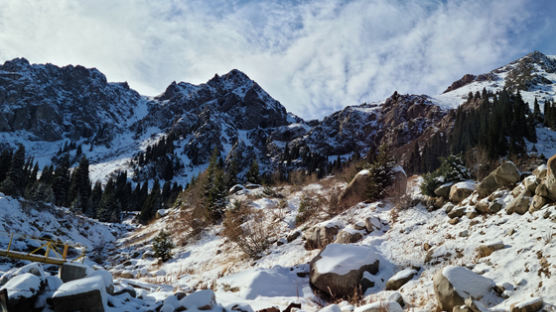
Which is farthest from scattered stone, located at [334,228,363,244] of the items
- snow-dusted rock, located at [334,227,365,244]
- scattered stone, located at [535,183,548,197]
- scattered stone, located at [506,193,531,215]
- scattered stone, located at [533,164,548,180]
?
scattered stone, located at [533,164,548,180]

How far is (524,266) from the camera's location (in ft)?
19.2

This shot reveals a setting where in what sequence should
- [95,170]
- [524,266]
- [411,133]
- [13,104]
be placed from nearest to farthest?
[524,266] < [411,133] < [95,170] < [13,104]

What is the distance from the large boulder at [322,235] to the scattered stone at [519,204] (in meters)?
6.63

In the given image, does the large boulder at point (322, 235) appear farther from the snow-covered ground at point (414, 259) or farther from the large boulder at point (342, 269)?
the large boulder at point (342, 269)

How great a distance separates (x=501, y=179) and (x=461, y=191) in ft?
4.88

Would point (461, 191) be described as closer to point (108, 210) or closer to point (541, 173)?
point (541, 173)

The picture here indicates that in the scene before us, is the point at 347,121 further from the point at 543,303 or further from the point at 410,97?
the point at 543,303

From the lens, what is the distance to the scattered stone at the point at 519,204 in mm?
8227

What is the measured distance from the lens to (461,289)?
5.56 metres

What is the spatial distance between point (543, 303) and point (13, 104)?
26740cm

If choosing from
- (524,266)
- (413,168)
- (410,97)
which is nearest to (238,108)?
(410,97)

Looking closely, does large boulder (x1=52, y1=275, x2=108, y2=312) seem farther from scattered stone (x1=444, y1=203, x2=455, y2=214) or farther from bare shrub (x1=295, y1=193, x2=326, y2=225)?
bare shrub (x1=295, y1=193, x2=326, y2=225)

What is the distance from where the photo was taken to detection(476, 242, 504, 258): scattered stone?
6.97 metres

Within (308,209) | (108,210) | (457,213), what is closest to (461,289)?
(457,213)
